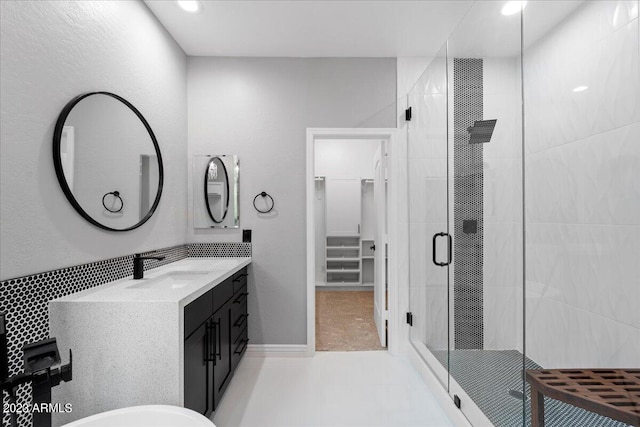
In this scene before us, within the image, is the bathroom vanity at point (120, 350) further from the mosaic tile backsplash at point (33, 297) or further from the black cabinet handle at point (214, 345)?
the black cabinet handle at point (214, 345)

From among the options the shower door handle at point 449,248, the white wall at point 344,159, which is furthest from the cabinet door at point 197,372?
the white wall at point 344,159

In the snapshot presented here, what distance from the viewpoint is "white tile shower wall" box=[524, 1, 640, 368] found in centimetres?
148

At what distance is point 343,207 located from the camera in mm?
5527

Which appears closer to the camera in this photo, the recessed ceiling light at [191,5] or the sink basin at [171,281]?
the sink basin at [171,281]

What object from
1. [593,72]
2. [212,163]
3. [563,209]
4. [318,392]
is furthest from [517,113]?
[212,163]

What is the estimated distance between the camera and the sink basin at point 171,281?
1.84 m

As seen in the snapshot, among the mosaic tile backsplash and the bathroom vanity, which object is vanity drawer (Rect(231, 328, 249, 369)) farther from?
the mosaic tile backsplash

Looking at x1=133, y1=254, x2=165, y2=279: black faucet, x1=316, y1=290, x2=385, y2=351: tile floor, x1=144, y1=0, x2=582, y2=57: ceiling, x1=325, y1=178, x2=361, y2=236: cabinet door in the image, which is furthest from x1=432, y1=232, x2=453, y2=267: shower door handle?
x1=325, y1=178, x2=361, y2=236: cabinet door

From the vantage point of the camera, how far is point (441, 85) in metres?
2.31

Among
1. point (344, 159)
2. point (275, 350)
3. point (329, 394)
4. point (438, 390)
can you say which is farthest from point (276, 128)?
point (344, 159)

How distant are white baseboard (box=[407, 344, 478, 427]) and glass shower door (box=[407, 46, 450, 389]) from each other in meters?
0.06

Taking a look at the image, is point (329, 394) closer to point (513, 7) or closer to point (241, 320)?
point (241, 320)

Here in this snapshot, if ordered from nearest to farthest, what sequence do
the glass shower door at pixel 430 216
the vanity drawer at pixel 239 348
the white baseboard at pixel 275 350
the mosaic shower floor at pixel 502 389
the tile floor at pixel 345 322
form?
1. the mosaic shower floor at pixel 502 389
2. the glass shower door at pixel 430 216
3. the vanity drawer at pixel 239 348
4. the white baseboard at pixel 275 350
5. the tile floor at pixel 345 322

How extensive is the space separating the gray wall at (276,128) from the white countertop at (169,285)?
0.42m
